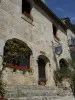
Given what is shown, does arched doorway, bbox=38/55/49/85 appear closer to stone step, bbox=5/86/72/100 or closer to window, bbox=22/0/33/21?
window, bbox=22/0/33/21

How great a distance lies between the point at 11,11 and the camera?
10.7 metres

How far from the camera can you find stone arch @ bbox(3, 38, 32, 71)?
9.44 meters

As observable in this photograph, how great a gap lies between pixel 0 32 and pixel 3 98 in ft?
13.2

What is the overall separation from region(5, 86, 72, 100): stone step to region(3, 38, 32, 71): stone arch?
2140 mm

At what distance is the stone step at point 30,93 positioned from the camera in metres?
6.87

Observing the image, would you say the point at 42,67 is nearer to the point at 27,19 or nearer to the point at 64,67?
the point at 64,67

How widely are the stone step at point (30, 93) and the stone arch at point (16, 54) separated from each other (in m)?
2.14

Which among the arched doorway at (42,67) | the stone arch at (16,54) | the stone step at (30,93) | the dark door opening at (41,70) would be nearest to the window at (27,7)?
the stone arch at (16,54)

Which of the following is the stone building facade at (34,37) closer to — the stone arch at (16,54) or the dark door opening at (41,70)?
the dark door opening at (41,70)

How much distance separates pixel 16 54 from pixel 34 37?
9.99ft

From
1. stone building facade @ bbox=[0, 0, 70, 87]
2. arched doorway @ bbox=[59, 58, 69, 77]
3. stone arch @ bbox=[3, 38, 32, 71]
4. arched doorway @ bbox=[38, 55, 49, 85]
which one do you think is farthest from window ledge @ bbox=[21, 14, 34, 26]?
arched doorway @ bbox=[59, 58, 69, 77]

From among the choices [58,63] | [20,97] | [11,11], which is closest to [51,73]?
[58,63]

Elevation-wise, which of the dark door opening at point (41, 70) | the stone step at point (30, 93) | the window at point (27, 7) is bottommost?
the stone step at point (30, 93)

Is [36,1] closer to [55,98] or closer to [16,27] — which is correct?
[16,27]
